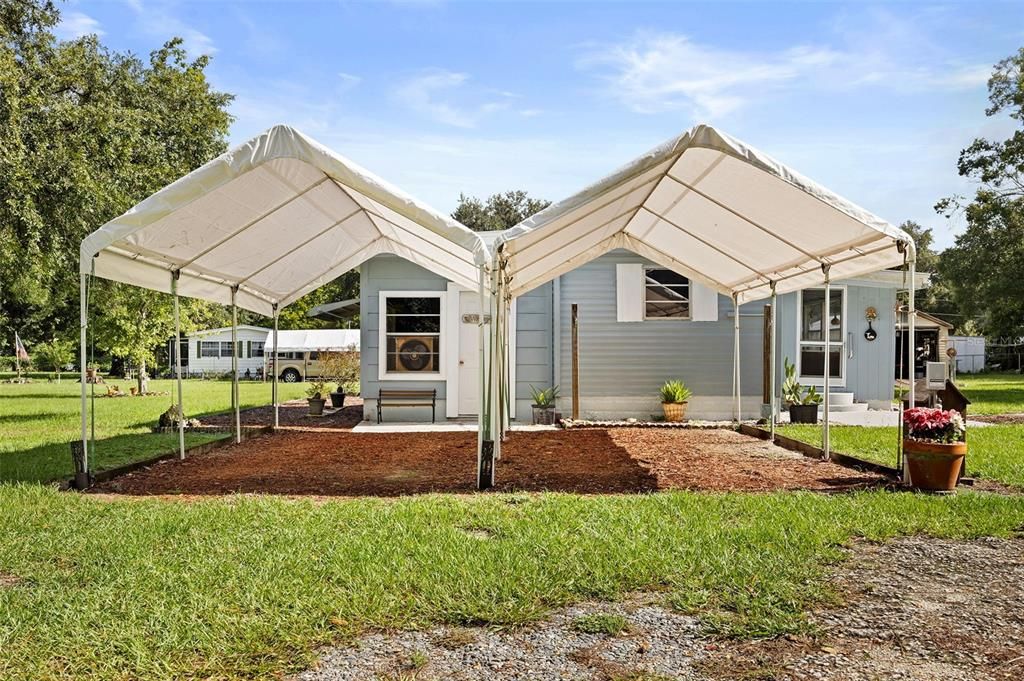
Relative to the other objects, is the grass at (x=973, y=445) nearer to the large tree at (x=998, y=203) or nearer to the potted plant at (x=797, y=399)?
the potted plant at (x=797, y=399)

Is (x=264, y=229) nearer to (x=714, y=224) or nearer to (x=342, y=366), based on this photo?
(x=714, y=224)

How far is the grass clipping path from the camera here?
2971 millimetres

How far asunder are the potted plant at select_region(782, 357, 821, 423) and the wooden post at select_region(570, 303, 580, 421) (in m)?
3.35

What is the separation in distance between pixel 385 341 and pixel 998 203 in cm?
1787

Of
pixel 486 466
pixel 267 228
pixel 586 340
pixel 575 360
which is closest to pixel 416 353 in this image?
pixel 575 360

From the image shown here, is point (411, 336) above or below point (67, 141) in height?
below

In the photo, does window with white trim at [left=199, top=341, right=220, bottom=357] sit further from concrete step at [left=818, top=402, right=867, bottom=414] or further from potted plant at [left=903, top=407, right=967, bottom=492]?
potted plant at [left=903, top=407, right=967, bottom=492]

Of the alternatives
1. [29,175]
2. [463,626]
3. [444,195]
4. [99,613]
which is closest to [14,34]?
[29,175]

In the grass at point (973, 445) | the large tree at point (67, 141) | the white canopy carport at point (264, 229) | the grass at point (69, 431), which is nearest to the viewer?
the white canopy carport at point (264, 229)

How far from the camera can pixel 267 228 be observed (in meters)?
7.57

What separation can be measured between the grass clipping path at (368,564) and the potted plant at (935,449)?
0.80ft

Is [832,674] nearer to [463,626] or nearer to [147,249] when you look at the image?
[463,626]

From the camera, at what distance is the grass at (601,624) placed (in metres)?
3.08

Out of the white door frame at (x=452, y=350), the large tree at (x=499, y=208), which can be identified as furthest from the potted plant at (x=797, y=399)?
the large tree at (x=499, y=208)
